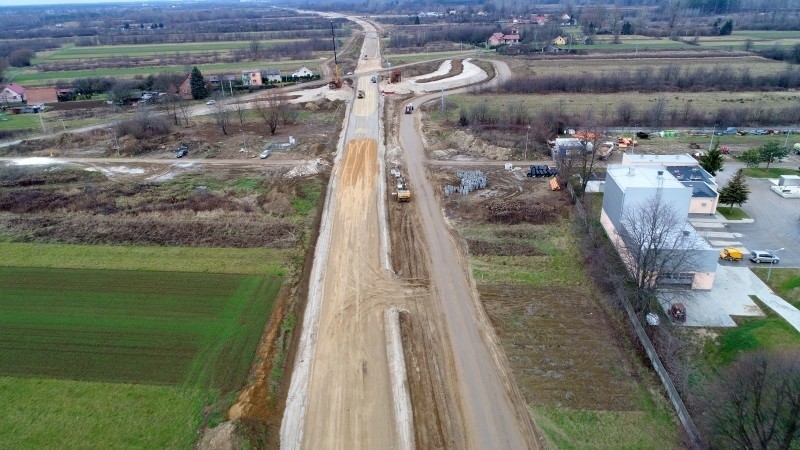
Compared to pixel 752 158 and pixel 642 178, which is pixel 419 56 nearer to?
pixel 752 158

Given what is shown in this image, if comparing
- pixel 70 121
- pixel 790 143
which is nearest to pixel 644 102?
pixel 790 143

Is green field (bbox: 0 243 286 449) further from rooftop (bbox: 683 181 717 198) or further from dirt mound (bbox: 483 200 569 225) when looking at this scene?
rooftop (bbox: 683 181 717 198)

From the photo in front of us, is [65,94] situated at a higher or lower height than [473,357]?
higher

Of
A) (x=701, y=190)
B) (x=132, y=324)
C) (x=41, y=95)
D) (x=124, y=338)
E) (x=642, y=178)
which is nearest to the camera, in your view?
(x=124, y=338)

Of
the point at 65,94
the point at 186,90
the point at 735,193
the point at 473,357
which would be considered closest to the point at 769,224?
the point at 735,193

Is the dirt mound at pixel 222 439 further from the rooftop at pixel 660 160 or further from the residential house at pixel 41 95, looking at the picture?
the residential house at pixel 41 95

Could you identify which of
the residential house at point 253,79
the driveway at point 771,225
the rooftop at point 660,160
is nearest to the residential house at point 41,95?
the residential house at point 253,79
